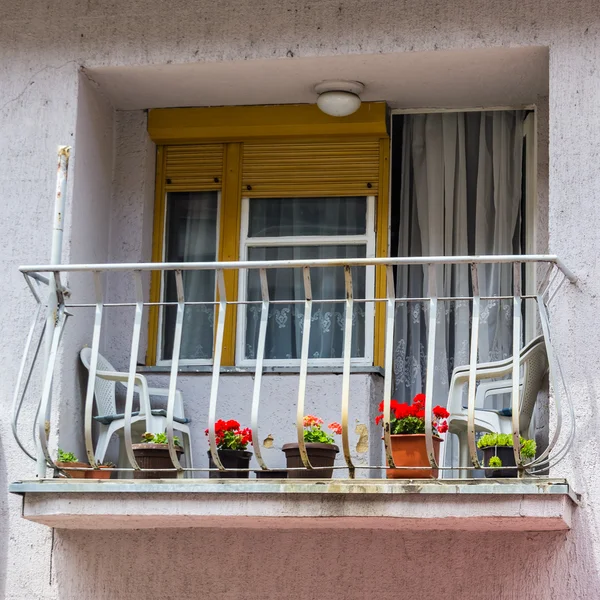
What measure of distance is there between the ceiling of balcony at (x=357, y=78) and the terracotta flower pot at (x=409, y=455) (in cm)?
224

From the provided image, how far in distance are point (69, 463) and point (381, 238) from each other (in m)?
2.47

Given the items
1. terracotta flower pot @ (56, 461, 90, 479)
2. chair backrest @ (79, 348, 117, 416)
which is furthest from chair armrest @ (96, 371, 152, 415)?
terracotta flower pot @ (56, 461, 90, 479)

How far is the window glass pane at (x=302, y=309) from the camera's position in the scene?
8.45m

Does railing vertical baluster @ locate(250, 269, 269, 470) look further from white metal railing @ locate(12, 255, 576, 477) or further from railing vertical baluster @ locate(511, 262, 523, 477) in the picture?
railing vertical baluster @ locate(511, 262, 523, 477)

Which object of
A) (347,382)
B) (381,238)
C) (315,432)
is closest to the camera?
(347,382)

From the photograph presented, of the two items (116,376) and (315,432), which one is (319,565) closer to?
(315,432)

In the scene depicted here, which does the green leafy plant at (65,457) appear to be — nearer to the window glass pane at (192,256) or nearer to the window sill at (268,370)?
the window sill at (268,370)

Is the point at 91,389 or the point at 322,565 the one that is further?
the point at 322,565

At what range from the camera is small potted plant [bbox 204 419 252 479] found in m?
→ 7.30

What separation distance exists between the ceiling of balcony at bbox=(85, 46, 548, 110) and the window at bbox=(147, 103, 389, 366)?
0.58 feet

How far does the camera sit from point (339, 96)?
27.1 feet

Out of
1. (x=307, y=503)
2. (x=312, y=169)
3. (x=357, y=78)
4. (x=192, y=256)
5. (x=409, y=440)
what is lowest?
(x=307, y=503)

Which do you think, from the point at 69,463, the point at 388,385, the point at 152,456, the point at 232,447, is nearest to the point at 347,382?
the point at 388,385

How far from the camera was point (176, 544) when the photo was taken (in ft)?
23.8
